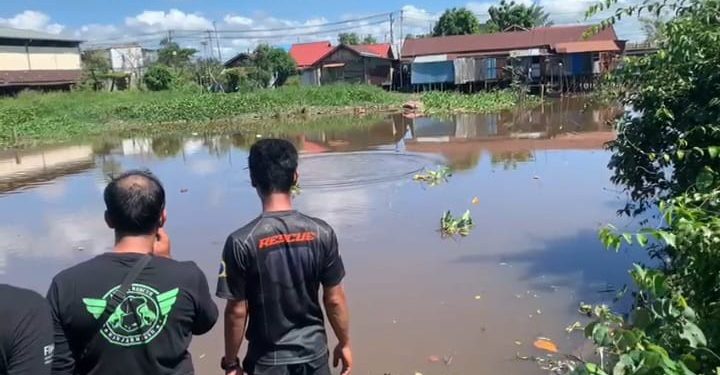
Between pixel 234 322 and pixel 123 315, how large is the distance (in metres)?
0.63

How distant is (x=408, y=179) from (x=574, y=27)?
35.3 m

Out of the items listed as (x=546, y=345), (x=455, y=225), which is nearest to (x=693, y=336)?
(x=546, y=345)

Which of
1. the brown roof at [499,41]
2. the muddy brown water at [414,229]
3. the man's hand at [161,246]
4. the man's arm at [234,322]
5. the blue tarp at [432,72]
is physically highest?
the brown roof at [499,41]

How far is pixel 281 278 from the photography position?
2770 mm

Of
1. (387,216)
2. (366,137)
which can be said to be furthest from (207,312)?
(366,137)

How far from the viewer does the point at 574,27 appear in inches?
1747

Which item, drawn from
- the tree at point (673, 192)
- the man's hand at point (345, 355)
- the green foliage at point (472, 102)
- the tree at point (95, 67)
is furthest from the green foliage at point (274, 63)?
the man's hand at point (345, 355)

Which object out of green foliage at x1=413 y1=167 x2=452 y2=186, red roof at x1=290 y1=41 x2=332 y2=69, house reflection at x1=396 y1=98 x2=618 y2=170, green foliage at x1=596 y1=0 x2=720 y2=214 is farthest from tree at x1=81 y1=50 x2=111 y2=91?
green foliage at x1=596 y1=0 x2=720 y2=214

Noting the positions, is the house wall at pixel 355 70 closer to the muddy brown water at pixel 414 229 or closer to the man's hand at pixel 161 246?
the muddy brown water at pixel 414 229

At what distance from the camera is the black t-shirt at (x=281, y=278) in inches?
107

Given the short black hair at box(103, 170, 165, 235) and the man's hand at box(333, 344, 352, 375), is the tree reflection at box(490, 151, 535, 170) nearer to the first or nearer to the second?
the man's hand at box(333, 344, 352, 375)

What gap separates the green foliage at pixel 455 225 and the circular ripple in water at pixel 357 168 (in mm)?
4135

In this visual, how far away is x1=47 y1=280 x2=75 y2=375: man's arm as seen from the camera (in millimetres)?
2211

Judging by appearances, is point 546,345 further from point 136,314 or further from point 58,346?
point 58,346
